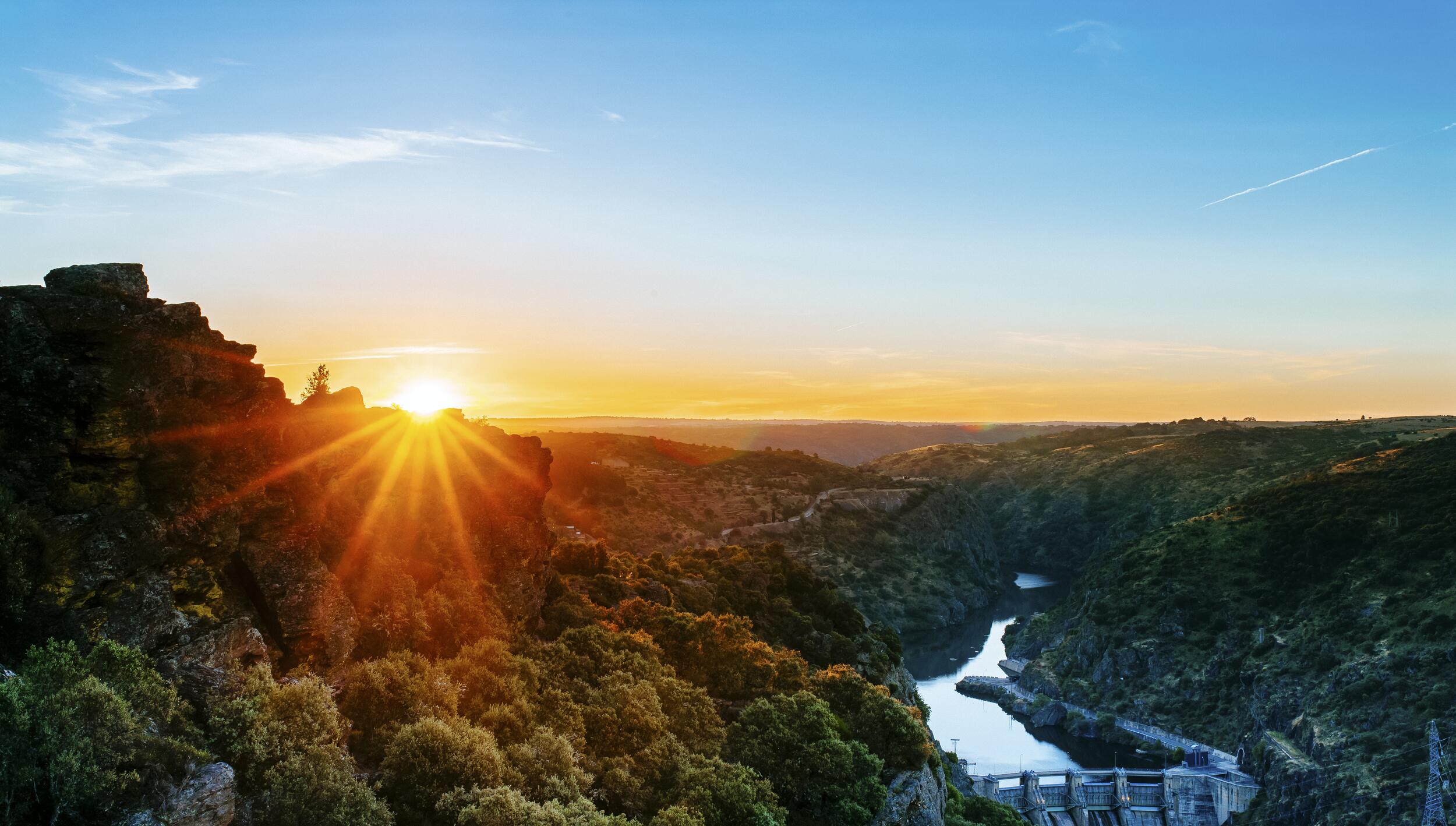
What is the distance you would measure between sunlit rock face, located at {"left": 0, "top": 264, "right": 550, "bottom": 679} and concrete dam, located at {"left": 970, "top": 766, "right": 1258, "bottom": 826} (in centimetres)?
6811

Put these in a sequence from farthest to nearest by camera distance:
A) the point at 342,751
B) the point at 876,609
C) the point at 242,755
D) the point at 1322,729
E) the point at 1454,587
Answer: the point at 876,609, the point at 1454,587, the point at 1322,729, the point at 342,751, the point at 242,755

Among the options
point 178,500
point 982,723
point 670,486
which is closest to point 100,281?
point 178,500

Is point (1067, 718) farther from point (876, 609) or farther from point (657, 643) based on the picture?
point (657, 643)

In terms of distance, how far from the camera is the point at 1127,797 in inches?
3223

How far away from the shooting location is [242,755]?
57.5 feet

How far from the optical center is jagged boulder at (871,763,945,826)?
30.6 m

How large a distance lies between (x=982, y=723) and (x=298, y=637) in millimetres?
99186

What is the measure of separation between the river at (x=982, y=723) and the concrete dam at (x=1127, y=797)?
8803 mm

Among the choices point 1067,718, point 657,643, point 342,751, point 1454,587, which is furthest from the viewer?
point 1067,718

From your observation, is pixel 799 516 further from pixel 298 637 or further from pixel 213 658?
pixel 213 658

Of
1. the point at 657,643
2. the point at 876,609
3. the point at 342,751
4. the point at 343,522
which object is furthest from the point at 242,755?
the point at 876,609

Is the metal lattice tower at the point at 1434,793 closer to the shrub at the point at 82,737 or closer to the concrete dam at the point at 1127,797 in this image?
the concrete dam at the point at 1127,797

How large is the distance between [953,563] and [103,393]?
514ft

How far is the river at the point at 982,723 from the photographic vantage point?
95.3 metres
